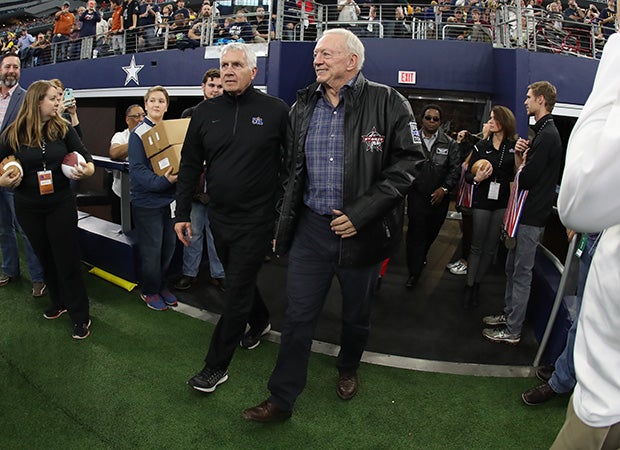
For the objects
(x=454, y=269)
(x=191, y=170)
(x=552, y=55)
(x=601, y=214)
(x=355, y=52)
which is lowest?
(x=454, y=269)

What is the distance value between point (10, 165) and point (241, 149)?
164cm

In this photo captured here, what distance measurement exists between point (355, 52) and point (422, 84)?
692cm

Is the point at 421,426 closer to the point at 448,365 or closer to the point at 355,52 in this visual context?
the point at 448,365

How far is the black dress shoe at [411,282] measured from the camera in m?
4.50

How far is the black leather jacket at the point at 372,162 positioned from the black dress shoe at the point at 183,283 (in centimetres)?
214

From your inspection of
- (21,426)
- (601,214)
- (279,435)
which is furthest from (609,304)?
(21,426)

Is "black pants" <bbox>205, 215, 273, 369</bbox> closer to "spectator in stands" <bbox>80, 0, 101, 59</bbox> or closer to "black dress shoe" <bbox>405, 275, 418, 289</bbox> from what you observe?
"black dress shoe" <bbox>405, 275, 418, 289</bbox>

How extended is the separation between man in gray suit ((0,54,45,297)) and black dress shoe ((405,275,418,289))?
330 centimetres

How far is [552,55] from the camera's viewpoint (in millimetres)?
8008

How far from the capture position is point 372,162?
7.54 feet

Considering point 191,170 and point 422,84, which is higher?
point 422,84

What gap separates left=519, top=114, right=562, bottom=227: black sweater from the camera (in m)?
3.13

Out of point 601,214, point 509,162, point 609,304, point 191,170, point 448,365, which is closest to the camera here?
point 601,214

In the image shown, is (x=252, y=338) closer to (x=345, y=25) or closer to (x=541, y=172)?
(x=541, y=172)
